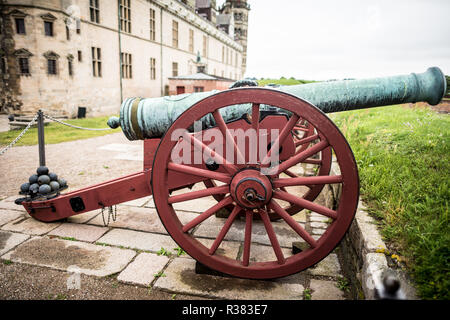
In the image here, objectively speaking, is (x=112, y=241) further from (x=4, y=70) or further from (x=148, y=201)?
(x=4, y=70)

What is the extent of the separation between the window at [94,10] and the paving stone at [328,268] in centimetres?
1681

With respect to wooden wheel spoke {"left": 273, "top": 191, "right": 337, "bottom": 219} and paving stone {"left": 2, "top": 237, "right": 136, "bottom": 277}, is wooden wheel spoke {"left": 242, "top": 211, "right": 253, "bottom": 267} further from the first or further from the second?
paving stone {"left": 2, "top": 237, "right": 136, "bottom": 277}

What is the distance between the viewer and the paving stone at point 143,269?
83.3 inches

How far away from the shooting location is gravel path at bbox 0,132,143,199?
4399 mm

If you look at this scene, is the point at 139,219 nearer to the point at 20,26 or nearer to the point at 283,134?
the point at 283,134

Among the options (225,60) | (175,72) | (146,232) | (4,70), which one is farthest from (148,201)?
(225,60)

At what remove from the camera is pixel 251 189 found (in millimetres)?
1858

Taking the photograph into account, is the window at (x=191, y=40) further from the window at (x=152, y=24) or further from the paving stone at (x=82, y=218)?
the paving stone at (x=82, y=218)

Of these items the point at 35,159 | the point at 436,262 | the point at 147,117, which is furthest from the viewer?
the point at 35,159

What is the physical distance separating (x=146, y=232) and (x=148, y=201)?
2.87 feet

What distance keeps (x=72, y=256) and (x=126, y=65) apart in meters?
17.7

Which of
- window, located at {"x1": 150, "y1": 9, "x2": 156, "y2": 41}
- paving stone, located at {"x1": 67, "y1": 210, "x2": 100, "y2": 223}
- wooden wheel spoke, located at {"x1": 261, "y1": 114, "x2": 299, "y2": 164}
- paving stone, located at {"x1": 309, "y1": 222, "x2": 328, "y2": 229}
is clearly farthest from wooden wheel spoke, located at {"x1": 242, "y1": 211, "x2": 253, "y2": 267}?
window, located at {"x1": 150, "y1": 9, "x2": 156, "y2": 41}

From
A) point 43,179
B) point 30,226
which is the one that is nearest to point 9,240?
point 30,226

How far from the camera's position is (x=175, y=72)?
2470 centimetres
